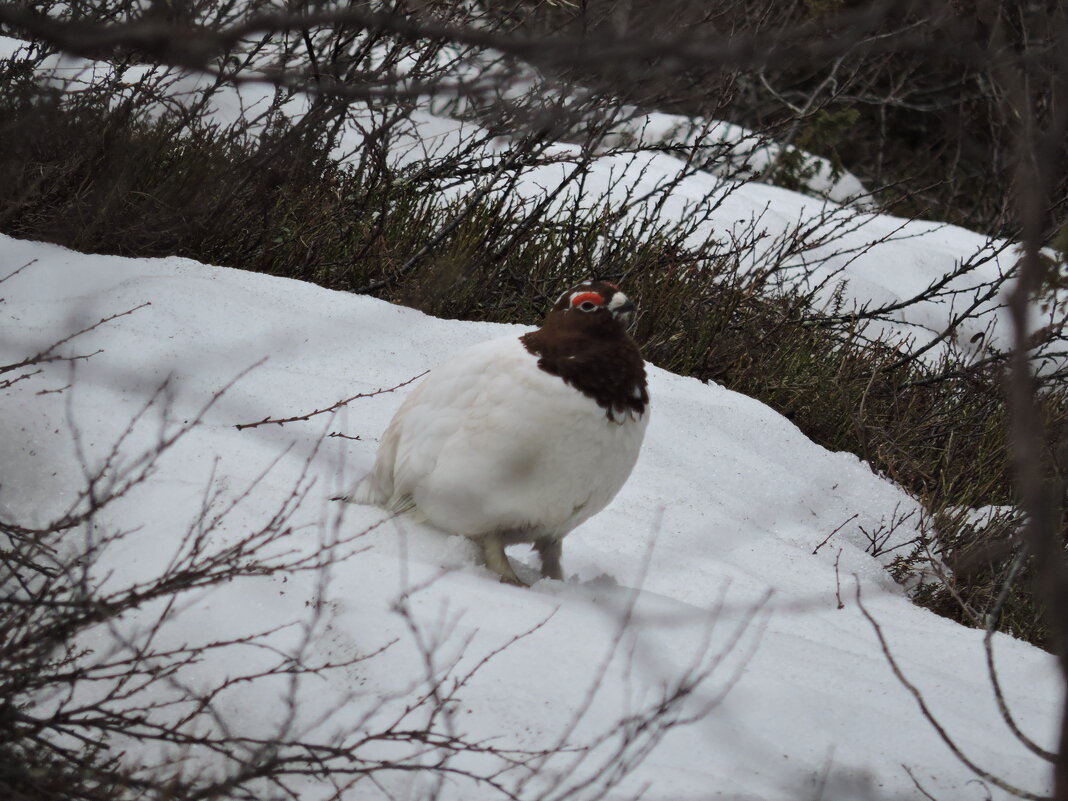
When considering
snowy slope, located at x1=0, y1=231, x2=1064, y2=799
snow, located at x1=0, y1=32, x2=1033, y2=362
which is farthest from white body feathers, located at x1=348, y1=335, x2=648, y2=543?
snow, located at x1=0, y1=32, x2=1033, y2=362

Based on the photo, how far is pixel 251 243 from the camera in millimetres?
4371

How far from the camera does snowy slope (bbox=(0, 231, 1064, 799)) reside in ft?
7.07

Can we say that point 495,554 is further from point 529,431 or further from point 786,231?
point 786,231

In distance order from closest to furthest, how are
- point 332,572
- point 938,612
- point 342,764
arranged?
point 342,764, point 332,572, point 938,612

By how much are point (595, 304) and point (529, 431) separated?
390mm

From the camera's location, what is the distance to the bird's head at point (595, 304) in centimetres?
285

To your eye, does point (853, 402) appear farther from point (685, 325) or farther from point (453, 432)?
point (453, 432)

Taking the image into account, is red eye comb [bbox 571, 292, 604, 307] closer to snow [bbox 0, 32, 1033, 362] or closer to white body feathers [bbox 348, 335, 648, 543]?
white body feathers [bbox 348, 335, 648, 543]

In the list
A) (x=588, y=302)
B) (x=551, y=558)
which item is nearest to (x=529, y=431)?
(x=588, y=302)

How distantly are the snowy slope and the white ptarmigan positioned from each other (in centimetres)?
15

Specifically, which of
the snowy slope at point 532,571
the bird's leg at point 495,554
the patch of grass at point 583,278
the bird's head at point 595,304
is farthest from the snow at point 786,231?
the bird's leg at point 495,554

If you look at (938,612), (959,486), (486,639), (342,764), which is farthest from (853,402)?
(342,764)

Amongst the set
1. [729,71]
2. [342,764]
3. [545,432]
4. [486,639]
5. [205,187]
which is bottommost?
[342,764]

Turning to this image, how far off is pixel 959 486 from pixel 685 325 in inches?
49.5
